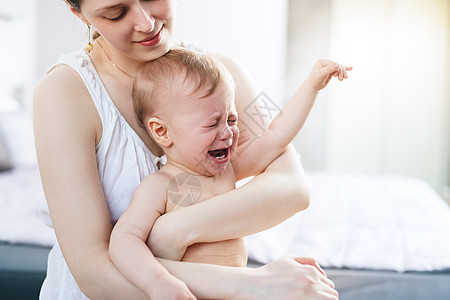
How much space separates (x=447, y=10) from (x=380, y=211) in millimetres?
3106

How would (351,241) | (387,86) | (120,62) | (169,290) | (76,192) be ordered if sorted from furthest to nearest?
(387,86) < (351,241) < (120,62) < (76,192) < (169,290)

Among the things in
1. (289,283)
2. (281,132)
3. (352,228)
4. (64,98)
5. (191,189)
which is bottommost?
(352,228)

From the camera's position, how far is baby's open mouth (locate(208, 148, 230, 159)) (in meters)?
1.18

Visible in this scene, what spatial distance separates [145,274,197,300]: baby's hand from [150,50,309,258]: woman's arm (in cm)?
11

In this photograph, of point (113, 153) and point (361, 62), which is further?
point (361, 62)

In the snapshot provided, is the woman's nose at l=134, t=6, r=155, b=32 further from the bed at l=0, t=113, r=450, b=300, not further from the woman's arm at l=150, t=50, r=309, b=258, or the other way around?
the bed at l=0, t=113, r=450, b=300

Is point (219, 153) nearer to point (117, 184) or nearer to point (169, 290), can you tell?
point (117, 184)

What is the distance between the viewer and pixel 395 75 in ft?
16.0

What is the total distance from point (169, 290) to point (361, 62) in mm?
4351

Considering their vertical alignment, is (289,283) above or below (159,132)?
below

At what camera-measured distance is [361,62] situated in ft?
16.1

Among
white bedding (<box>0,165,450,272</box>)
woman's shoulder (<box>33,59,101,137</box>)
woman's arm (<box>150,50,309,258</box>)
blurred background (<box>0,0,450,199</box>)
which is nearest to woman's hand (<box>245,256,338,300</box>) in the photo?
woman's arm (<box>150,50,309,258</box>)

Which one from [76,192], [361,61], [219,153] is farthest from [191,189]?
[361,61]

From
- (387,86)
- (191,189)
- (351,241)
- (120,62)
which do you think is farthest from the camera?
(387,86)
